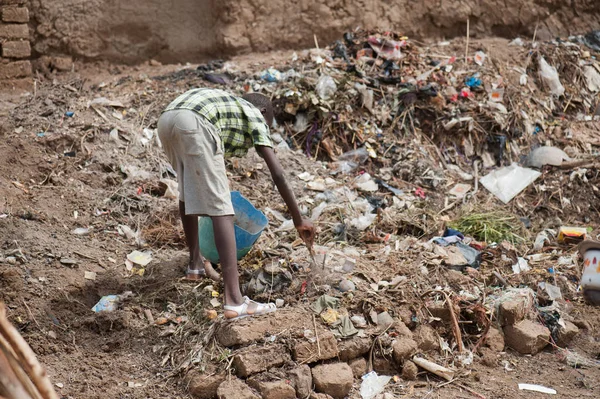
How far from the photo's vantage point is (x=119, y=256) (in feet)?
15.3

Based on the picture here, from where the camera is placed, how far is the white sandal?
12.1 ft

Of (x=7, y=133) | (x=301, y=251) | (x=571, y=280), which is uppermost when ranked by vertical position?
(x=7, y=133)

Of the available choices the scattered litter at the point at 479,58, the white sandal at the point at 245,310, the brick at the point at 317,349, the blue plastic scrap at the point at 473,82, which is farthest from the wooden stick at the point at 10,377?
the scattered litter at the point at 479,58

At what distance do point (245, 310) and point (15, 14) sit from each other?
4.13m

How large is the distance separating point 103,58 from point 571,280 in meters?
4.93

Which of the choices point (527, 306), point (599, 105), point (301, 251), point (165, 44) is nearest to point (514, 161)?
point (599, 105)

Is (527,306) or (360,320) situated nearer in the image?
(360,320)

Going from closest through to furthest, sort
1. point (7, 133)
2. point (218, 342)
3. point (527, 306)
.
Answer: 1. point (218, 342)
2. point (527, 306)
3. point (7, 133)

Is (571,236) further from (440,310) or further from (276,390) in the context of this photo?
(276,390)

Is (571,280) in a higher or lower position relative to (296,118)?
lower

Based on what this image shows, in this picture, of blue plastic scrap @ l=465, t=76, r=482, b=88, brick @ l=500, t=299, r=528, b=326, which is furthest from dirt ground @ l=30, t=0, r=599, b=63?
brick @ l=500, t=299, r=528, b=326

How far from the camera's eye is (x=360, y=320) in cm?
394

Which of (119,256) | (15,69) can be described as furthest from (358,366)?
(15,69)

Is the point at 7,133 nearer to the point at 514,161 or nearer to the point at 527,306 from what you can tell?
the point at 527,306
